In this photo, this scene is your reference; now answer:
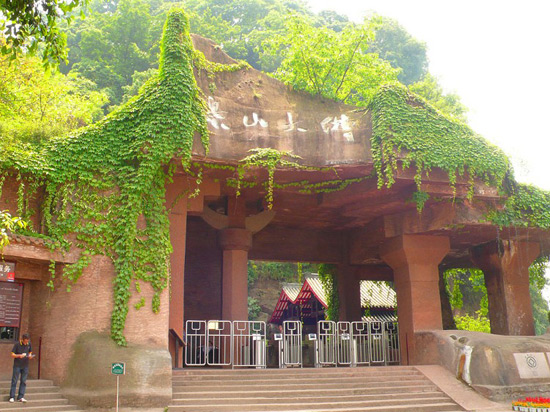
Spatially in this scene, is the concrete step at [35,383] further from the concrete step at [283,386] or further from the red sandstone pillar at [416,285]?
the red sandstone pillar at [416,285]

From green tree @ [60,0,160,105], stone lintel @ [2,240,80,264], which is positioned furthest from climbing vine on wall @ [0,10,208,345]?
green tree @ [60,0,160,105]

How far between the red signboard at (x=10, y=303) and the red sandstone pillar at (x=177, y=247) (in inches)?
116

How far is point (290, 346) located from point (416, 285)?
3889mm

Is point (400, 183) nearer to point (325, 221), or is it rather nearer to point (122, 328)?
point (325, 221)

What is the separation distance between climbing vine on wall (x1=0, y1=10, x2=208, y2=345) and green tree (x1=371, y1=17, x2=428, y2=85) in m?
29.7

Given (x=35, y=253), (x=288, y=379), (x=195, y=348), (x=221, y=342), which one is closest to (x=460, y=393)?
(x=288, y=379)

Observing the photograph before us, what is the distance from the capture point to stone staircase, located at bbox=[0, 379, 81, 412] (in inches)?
354

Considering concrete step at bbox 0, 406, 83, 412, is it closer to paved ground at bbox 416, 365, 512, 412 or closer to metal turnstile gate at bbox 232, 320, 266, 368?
metal turnstile gate at bbox 232, 320, 266, 368

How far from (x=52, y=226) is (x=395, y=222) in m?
8.56

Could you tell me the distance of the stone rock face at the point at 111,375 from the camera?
9.57 metres

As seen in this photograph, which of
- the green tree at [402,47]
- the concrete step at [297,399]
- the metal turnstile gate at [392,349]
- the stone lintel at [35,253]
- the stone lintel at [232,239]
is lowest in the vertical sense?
the concrete step at [297,399]

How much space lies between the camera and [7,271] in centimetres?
1032

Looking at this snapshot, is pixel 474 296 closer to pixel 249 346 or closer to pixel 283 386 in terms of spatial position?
pixel 249 346

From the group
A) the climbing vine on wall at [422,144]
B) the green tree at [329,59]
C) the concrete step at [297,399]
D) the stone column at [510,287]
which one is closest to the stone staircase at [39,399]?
the concrete step at [297,399]
